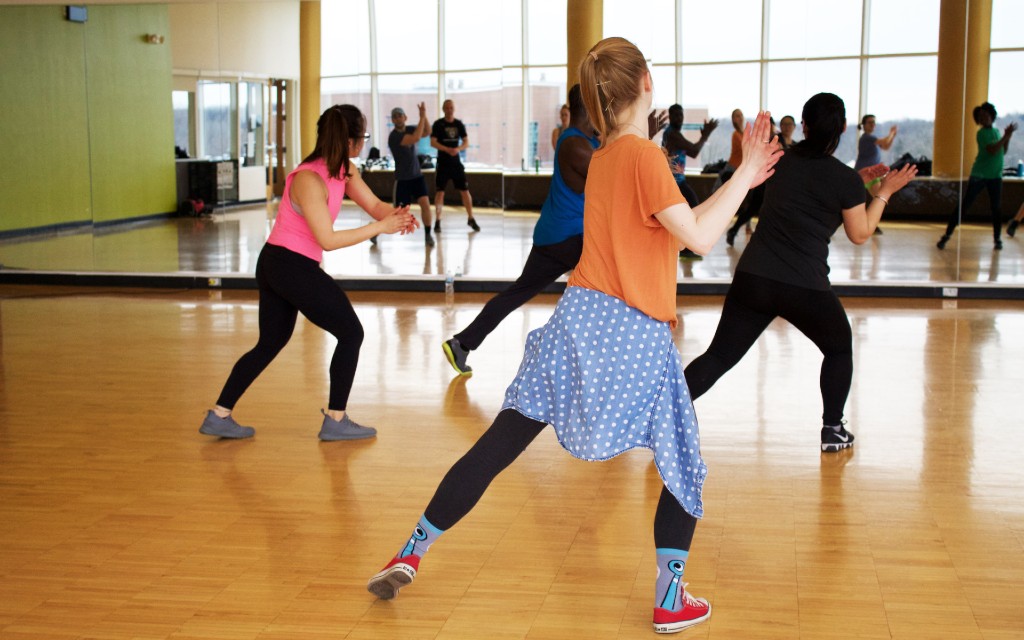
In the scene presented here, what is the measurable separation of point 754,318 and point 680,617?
1682 mm

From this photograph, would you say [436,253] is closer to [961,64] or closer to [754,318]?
[961,64]

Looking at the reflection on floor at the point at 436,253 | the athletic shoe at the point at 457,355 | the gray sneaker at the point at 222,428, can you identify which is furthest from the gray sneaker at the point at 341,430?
the reflection on floor at the point at 436,253

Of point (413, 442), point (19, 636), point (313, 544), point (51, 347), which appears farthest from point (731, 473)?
point (51, 347)

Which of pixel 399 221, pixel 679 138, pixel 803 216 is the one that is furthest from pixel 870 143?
pixel 399 221

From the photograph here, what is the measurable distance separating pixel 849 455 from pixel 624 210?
7.72 ft

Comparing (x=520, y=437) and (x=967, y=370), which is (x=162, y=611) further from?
(x=967, y=370)

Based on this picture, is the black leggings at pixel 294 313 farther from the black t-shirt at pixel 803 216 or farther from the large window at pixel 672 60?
the large window at pixel 672 60

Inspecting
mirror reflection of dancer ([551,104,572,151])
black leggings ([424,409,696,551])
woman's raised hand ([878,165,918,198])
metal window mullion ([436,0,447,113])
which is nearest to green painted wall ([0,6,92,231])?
metal window mullion ([436,0,447,113])

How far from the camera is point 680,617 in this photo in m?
2.92

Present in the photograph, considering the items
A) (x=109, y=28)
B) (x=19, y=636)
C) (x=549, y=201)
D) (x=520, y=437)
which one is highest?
(x=109, y=28)

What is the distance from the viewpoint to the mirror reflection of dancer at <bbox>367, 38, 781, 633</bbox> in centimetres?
266

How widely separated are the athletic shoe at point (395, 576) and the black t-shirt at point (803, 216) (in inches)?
76.6

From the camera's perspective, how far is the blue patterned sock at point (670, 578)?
2.88 m

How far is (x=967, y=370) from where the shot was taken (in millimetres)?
6289
